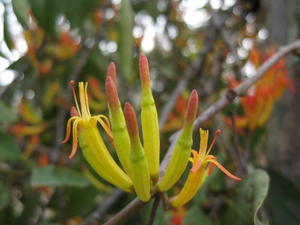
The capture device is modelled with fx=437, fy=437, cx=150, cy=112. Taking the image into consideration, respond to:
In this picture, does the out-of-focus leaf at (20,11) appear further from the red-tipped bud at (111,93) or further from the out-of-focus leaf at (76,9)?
the red-tipped bud at (111,93)

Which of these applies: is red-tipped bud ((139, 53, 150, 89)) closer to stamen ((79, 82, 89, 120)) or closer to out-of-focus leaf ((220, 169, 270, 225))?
stamen ((79, 82, 89, 120))

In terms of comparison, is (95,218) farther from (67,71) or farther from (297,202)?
(67,71)

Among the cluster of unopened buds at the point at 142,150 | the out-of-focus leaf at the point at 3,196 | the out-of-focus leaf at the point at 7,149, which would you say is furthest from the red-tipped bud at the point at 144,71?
the out-of-focus leaf at the point at 3,196

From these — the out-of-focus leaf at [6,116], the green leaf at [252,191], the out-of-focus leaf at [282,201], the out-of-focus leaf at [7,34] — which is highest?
the out-of-focus leaf at [7,34]

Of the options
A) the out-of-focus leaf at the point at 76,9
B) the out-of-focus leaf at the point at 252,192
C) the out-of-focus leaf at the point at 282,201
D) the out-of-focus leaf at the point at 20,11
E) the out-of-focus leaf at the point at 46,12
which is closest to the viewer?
the out-of-focus leaf at the point at 252,192

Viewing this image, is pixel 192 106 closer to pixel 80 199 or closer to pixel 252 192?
pixel 252 192

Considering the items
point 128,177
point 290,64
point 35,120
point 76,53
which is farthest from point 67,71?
point 128,177
